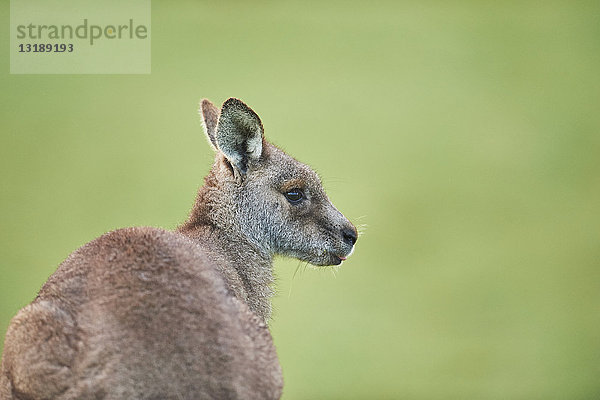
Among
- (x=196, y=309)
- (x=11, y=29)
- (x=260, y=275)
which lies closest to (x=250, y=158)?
(x=260, y=275)

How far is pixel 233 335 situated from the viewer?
2.78 metres

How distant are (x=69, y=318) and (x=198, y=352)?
1.73ft

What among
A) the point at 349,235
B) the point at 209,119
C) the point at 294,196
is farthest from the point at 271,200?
the point at 209,119

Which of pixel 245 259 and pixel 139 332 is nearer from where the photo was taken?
Answer: pixel 139 332

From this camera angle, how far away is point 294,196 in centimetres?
409

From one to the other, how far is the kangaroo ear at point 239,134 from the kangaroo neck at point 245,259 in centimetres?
33

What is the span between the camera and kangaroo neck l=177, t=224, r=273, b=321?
12.8 ft

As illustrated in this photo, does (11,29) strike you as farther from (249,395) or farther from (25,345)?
(249,395)

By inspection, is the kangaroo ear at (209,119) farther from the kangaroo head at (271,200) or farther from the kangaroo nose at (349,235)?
the kangaroo nose at (349,235)

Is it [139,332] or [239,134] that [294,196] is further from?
[139,332]

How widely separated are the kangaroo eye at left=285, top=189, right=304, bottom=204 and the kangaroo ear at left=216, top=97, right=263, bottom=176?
0.24 metres

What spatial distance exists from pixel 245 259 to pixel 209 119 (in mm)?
790

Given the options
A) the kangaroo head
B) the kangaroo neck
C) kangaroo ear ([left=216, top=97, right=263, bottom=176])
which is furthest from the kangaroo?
kangaroo ear ([left=216, top=97, right=263, bottom=176])

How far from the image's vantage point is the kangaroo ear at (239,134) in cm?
386
